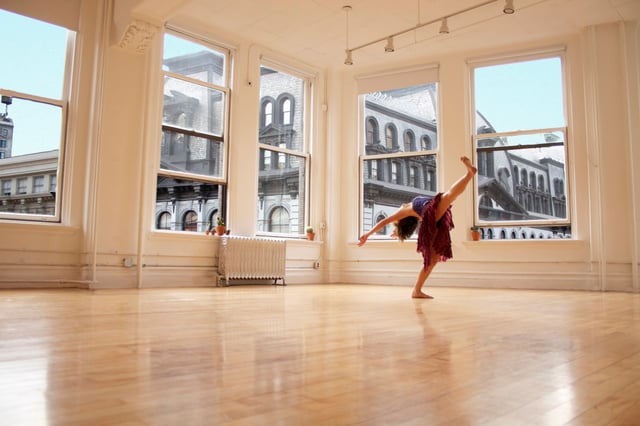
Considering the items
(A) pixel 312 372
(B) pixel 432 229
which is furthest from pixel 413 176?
(A) pixel 312 372

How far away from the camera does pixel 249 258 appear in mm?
6902

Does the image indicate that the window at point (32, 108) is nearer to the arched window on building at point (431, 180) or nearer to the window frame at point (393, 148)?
the window frame at point (393, 148)

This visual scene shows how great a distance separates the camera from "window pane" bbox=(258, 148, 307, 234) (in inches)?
306

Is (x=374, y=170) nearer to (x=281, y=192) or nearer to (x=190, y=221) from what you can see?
(x=281, y=192)

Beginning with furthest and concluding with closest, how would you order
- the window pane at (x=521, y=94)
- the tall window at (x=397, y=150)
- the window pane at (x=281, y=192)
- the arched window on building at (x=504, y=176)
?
the tall window at (x=397, y=150)
the window pane at (x=281, y=192)
the arched window on building at (x=504, y=176)
the window pane at (x=521, y=94)

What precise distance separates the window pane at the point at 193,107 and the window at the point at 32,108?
1.22m

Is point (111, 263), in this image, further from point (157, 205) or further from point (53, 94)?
point (53, 94)

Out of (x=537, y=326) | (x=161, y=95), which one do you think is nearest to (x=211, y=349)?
(x=537, y=326)

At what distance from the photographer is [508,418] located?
1018mm

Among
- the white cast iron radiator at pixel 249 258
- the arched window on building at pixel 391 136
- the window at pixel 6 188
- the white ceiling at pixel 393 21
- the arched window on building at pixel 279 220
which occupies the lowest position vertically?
the white cast iron radiator at pixel 249 258

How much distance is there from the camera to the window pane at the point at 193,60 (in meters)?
6.84

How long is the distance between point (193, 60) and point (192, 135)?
104 centimetres

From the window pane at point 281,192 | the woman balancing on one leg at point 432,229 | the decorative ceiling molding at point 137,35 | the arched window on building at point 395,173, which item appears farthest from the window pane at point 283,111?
the woman balancing on one leg at point 432,229

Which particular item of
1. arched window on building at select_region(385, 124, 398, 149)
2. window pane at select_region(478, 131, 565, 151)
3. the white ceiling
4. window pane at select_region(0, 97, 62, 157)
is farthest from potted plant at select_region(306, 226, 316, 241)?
window pane at select_region(0, 97, 62, 157)
